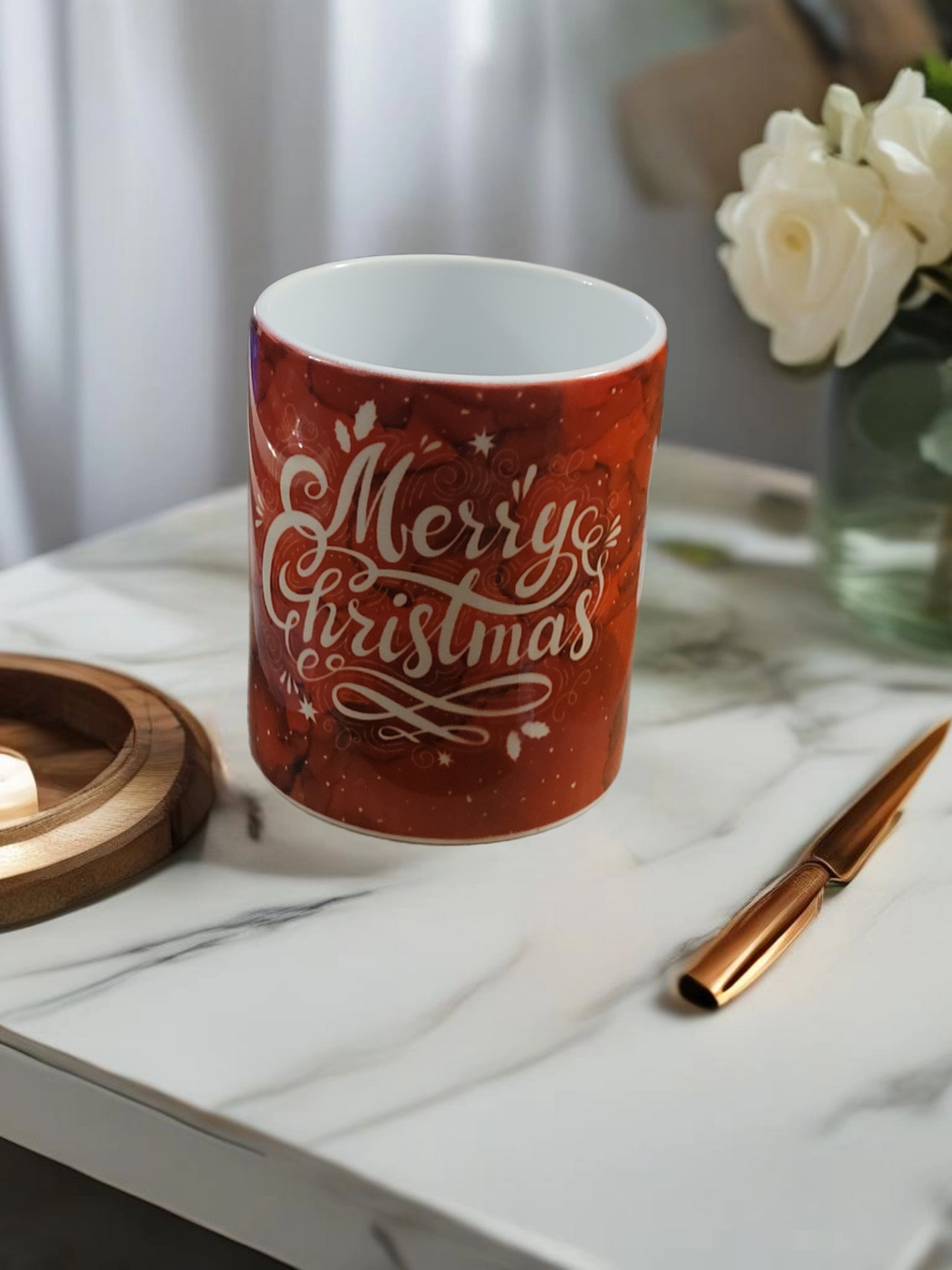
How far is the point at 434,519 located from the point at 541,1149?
0.59ft

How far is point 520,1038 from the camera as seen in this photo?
0.41m

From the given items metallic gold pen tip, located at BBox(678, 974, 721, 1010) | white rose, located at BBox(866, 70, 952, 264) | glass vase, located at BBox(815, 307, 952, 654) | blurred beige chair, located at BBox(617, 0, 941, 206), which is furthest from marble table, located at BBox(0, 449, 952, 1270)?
blurred beige chair, located at BBox(617, 0, 941, 206)

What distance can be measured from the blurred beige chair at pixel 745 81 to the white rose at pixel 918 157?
30 cm

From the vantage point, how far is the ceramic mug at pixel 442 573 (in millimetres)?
417

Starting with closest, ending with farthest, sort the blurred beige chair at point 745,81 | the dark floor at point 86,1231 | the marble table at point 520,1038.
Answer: the marble table at point 520,1038 < the dark floor at point 86,1231 < the blurred beige chair at point 745,81

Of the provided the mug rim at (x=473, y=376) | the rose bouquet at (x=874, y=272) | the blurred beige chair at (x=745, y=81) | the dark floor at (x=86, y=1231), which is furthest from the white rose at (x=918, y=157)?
the dark floor at (x=86, y=1231)

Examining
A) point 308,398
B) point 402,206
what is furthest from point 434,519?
point 402,206

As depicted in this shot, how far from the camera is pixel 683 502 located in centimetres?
82

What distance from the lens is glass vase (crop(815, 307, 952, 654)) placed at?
0.63 meters

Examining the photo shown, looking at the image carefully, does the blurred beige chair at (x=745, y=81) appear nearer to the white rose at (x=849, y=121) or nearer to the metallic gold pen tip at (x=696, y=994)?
the white rose at (x=849, y=121)

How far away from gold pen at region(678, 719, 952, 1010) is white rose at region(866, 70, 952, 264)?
8.3 inches

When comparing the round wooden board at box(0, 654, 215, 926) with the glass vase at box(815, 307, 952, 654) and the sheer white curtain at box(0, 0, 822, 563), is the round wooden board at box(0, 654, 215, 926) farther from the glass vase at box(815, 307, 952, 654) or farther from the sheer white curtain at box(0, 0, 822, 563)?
the sheer white curtain at box(0, 0, 822, 563)

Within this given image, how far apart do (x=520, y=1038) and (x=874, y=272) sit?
350 millimetres

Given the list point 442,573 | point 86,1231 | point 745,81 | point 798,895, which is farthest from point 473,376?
point 745,81
